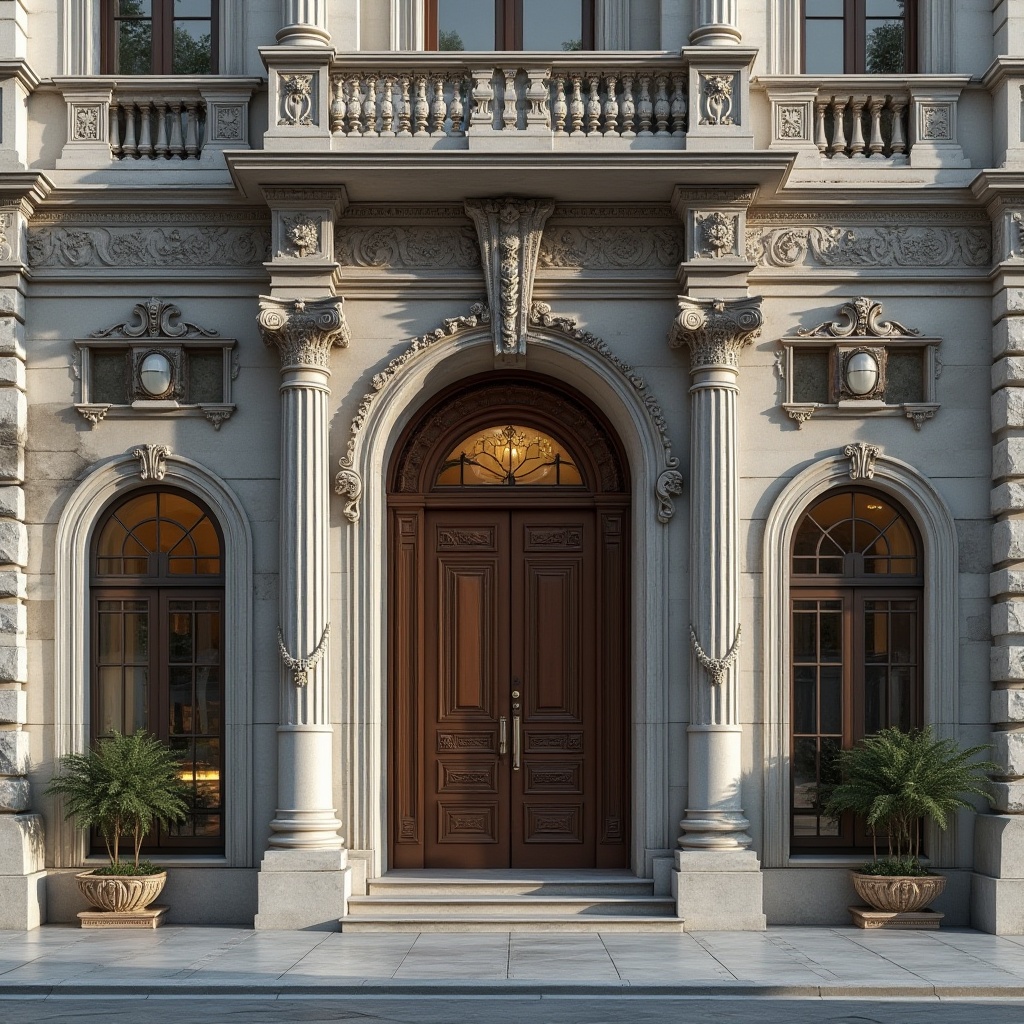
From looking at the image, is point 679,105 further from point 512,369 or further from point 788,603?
point 788,603

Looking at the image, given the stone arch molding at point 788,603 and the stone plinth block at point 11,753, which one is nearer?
the stone plinth block at point 11,753

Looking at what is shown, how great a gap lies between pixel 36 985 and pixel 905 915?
7730mm

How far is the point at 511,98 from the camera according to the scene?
1555 cm

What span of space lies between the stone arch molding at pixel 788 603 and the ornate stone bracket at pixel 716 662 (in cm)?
51

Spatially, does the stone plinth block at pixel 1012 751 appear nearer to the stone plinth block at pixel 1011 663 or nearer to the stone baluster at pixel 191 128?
the stone plinth block at pixel 1011 663

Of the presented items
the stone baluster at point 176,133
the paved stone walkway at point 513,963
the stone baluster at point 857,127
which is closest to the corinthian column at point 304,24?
the stone baluster at point 176,133

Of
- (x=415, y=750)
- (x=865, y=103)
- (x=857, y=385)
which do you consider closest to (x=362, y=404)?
(x=415, y=750)

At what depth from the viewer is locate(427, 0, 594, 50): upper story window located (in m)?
16.6

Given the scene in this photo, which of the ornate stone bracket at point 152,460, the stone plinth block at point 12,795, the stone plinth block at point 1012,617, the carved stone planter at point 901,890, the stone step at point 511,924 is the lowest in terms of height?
the stone step at point 511,924

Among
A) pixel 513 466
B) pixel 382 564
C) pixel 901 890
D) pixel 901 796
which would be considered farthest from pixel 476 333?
pixel 901 890

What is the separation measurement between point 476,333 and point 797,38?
444 cm

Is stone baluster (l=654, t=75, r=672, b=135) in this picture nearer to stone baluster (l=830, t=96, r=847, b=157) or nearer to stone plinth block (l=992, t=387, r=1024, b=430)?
stone baluster (l=830, t=96, r=847, b=157)

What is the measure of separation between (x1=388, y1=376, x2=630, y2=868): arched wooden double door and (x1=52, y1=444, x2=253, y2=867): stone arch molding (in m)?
1.58

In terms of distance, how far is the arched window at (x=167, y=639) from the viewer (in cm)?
1580
